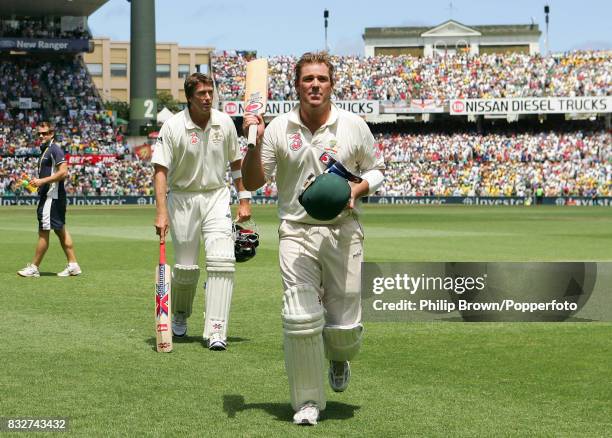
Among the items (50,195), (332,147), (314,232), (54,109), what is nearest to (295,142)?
(332,147)

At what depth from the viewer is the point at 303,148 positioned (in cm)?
665

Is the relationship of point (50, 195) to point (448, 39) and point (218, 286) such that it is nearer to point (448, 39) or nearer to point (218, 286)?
point (218, 286)

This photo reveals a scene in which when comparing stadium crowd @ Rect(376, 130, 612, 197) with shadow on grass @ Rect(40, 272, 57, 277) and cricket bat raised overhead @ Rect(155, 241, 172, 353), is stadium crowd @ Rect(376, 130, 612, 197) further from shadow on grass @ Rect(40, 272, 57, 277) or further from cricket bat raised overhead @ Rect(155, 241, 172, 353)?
cricket bat raised overhead @ Rect(155, 241, 172, 353)

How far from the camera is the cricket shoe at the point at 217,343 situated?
9.33 m

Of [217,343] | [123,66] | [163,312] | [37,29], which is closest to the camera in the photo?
[163,312]

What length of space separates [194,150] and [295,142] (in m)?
3.17

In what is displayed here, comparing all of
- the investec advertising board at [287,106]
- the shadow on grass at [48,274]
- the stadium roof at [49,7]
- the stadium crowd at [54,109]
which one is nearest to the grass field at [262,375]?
the shadow on grass at [48,274]

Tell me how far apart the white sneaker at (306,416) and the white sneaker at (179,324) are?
3991 millimetres

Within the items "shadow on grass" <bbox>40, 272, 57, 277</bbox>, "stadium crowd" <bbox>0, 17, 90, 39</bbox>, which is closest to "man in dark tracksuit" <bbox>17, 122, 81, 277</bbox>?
"shadow on grass" <bbox>40, 272, 57, 277</bbox>

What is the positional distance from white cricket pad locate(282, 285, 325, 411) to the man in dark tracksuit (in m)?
9.65

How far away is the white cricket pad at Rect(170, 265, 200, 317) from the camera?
9.95 meters

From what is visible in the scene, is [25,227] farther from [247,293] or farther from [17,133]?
[17,133]

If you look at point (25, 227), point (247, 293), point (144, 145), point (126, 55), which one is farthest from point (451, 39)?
point (247, 293)

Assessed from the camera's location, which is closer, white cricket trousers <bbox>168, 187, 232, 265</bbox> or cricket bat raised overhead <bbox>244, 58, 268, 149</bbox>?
cricket bat raised overhead <bbox>244, 58, 268, 149</bbox>
